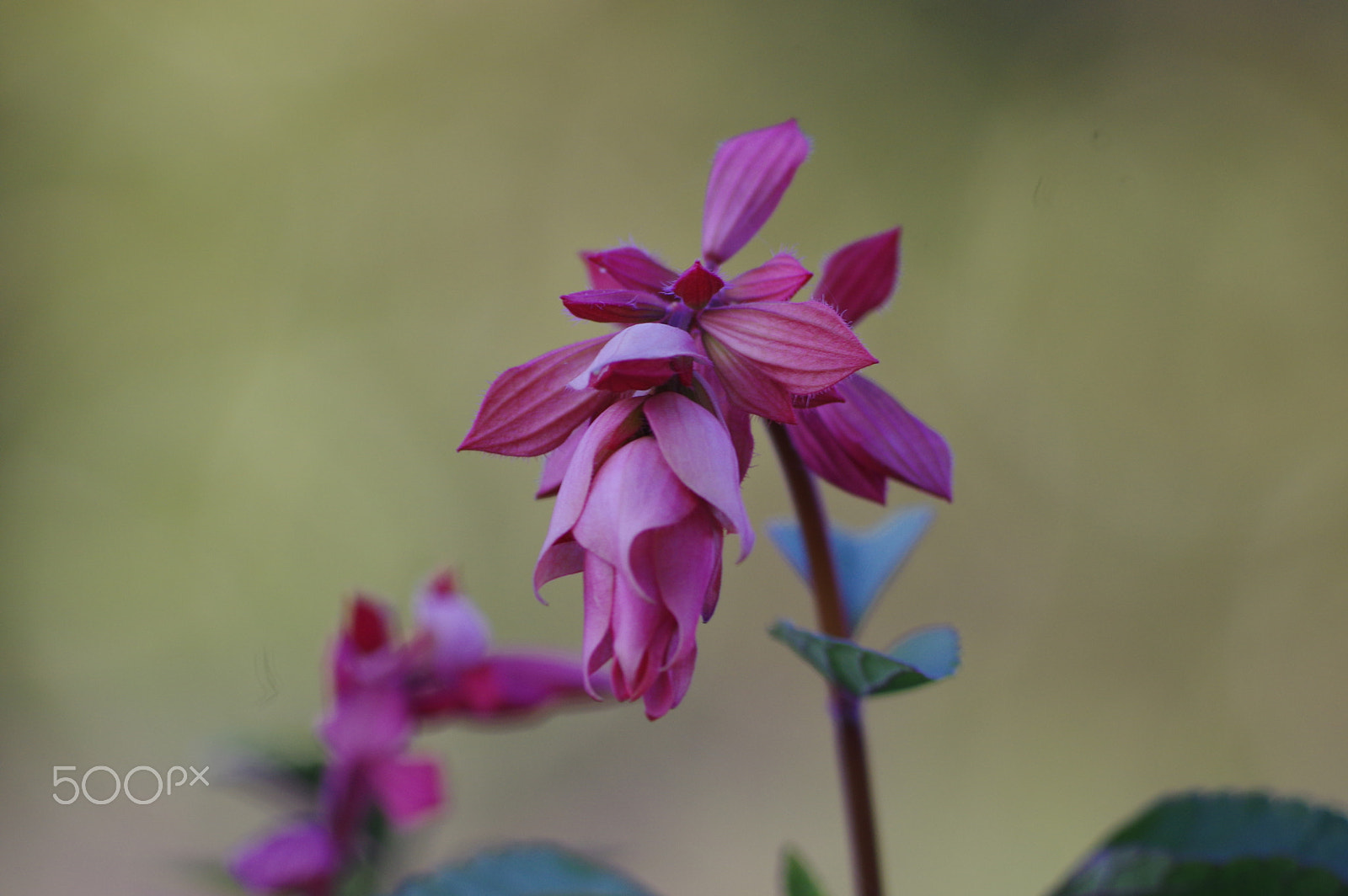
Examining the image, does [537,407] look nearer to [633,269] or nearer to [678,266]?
[633,269]

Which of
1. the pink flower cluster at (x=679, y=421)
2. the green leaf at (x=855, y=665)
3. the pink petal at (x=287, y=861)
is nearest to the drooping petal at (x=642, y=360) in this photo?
the pink flower cluster at (x=679, y=421)

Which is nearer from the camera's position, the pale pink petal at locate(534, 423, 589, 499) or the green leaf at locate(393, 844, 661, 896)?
the pale pink petal at locate(534, 423, 589, 499)

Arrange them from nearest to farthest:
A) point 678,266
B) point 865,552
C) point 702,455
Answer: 1. point 702,455
2. point 865,552
3. point 678,266

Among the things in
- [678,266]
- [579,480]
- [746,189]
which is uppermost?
[678,266]

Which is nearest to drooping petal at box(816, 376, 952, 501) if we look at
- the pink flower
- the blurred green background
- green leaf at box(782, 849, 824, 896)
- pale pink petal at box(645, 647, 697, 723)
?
the pink flower

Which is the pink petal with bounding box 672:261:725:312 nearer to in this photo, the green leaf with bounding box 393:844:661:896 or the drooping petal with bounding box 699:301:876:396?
the drooping petal with bounding box 699:301:876:396

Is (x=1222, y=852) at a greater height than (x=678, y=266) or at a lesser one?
lesser

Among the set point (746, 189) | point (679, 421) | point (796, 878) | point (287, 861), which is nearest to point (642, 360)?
point (679, 421)

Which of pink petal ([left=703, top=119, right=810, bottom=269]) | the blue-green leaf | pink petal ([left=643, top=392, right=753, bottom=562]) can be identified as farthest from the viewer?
the blue-green leaf
